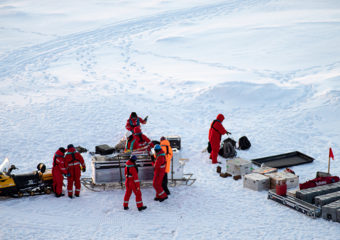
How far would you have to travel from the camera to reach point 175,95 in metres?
18.6

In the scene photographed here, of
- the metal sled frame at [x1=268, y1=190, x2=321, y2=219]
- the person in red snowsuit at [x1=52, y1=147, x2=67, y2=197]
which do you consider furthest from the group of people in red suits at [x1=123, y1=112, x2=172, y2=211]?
the metal sled frame at [x1=268, y1=190, x2=321, y2=219]

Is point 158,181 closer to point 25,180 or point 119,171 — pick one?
point 119,171

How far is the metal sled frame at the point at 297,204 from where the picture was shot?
30.7 feet

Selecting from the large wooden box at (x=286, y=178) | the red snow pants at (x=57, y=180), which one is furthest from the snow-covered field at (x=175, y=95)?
the large wooden box at (x=286, y=178)

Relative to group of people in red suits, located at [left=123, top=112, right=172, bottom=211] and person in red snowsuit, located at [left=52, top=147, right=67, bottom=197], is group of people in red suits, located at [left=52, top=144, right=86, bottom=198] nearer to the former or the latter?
person in red snowsuit, located at [left=52, top=147, right=67, bottom=197]

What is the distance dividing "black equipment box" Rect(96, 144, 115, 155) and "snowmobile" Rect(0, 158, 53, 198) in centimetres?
259

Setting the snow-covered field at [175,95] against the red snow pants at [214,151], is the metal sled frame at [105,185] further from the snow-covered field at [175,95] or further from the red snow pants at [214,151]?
the red snow pants at [214,151]

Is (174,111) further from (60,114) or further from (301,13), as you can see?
(301,13)

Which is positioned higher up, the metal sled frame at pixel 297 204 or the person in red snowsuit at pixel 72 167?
the person in red snowsuit at pixel 72 167

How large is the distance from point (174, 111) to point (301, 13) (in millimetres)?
19935

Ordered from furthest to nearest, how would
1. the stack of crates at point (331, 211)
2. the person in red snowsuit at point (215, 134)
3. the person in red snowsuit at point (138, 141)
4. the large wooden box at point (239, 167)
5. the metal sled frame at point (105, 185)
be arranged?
the person in red snowsuit at point (215, 134) < the person in red snowsuit at point (138, 141) < the large wooden box at point (239, 167) < the metal sled frame at point (105, 185) < the stack of crates at point (331, 211)

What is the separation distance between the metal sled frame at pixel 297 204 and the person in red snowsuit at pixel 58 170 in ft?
16.1

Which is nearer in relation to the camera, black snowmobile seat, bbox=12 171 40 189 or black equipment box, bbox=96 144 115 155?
black snowmobile seat, bbox=12 171 40 189

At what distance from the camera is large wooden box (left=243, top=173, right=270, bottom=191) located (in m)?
10.7
